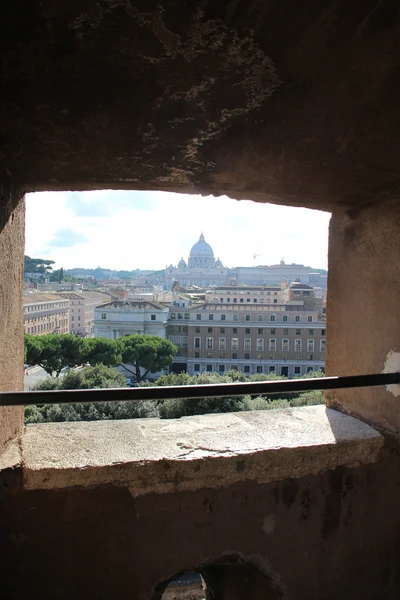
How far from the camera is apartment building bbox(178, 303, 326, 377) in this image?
21.5m

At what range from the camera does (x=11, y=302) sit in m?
1.25

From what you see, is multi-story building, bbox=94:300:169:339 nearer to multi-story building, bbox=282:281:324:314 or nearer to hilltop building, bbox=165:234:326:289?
multi-story building, bbox=282:281:324:314

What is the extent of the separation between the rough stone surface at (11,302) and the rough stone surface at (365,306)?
1147mm

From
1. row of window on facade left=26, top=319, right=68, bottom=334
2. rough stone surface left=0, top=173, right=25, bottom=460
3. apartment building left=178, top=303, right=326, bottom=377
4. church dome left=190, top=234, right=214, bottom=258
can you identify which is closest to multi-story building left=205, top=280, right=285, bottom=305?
apartment building left=178, top=303, right=326, bottom=377

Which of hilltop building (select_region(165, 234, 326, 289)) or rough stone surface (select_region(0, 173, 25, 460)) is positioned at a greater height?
hilltop building (select_region(165, 234, 326, 289))

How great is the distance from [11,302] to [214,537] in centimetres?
91

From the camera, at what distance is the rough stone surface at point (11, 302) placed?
1188 mm

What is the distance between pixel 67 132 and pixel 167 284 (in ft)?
272

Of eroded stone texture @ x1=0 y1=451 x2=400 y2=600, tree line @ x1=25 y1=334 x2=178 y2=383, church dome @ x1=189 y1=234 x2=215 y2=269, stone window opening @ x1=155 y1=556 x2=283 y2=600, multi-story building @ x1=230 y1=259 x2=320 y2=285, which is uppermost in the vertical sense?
church dome @ x1=189 y1=234 x2=215 y2=269

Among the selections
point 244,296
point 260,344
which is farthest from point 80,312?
point 244,296

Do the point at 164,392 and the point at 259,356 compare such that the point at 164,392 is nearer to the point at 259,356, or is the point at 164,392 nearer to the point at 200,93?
the point at 200,93

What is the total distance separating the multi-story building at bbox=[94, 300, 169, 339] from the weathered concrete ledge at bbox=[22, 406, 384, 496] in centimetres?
1798

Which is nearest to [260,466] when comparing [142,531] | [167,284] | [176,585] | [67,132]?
[142,531]

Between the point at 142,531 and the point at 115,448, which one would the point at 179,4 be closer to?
the point at 115,448
